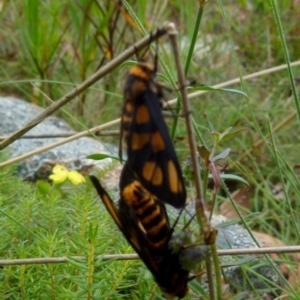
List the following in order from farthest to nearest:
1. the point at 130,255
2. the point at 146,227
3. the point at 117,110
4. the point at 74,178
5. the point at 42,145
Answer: the point at 117,110 < the point at 42,145 < the point at 74,178 < the point at 130,255 < the point at 146,227

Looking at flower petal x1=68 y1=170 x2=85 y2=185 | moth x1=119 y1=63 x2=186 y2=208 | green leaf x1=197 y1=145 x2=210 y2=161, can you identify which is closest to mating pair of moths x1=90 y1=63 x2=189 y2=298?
moth x1=119 y1=63 x2=186 y2=208

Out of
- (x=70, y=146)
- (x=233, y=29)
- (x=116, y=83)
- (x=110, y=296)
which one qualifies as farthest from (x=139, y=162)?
(x=233, y=29)

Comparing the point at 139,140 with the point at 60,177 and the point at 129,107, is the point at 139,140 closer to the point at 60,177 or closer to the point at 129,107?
the point at 129,107

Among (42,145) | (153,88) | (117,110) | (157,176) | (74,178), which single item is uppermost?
(153,88)

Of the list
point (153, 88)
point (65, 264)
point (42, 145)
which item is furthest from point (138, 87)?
point (42, 145)

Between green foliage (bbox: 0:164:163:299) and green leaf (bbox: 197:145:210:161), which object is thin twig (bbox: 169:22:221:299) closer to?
green leaf (bbox: 197:145:210:161)

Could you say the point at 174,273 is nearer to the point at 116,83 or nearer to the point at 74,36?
the point at 116,83
